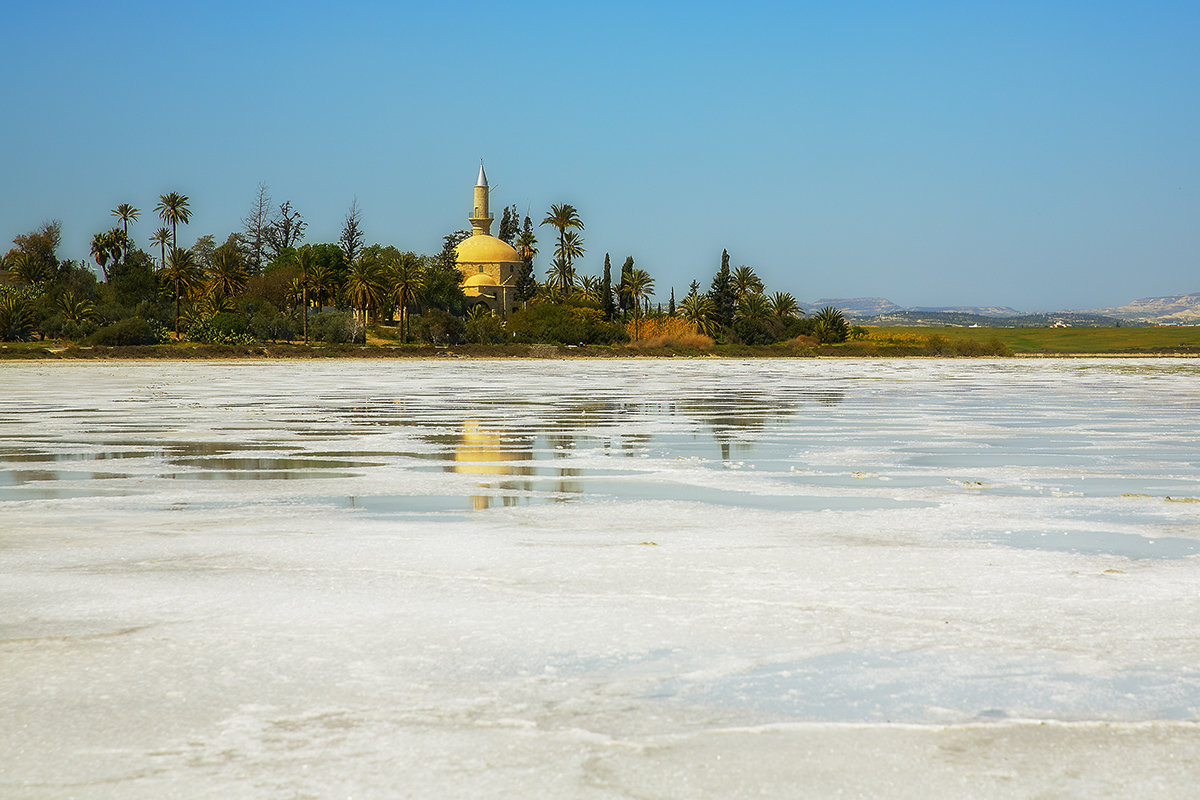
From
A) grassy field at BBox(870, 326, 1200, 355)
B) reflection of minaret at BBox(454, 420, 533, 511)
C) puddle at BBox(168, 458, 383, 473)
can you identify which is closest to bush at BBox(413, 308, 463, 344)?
grassy field at BBox(870, 326, 1200, 355)

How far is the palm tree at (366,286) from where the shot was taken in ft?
270

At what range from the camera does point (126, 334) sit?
2594 inches

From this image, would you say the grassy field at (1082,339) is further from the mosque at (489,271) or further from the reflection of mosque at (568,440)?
the reflection of mosque at (568,440)

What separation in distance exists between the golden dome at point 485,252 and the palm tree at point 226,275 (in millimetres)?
28241

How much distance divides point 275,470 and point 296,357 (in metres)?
49.4

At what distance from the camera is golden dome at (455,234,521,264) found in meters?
109

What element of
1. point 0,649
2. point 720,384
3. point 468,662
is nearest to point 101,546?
point 0,649

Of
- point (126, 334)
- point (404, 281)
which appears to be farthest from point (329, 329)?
point (126, 334)

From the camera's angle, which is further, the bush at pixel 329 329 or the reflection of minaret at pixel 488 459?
the bush at pixel 329 329

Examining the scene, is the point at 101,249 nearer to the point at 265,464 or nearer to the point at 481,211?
the point at 481,211

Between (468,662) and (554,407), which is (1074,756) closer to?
(468,662)

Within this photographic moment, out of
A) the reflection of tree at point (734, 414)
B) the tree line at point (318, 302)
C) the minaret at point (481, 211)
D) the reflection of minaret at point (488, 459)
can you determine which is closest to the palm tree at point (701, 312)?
the tree line at point (318, 302)

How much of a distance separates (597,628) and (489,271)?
343 ft

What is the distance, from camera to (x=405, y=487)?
9.16 metres
